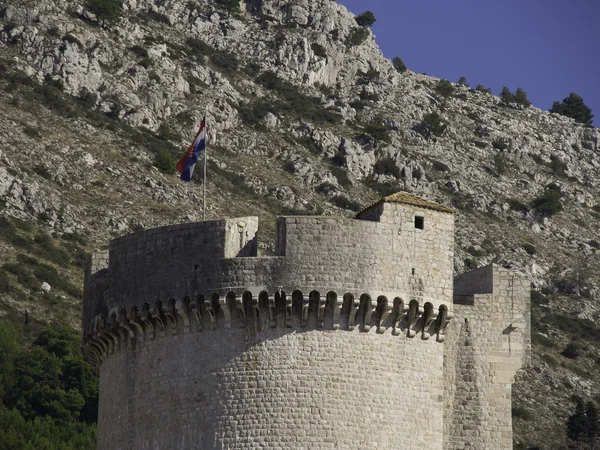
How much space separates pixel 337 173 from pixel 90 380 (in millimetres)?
38434

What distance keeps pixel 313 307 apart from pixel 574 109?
12559 cm

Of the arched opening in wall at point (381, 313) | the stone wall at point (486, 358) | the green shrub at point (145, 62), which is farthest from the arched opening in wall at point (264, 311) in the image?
the green shrub at point (145, 62)

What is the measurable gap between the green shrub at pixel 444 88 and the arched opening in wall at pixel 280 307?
359ft

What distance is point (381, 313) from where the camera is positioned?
3064 centimetres

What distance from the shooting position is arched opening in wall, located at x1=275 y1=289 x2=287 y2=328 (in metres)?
30.3

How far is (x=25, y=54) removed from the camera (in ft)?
369

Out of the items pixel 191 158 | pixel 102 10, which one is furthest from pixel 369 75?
pixel 191 158

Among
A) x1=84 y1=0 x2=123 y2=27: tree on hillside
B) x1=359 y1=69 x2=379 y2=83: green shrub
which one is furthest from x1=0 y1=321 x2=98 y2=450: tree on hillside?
x1=359 y1=69 x2=379 y2=83: green shrub

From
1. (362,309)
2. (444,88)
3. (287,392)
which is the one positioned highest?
(444,88)

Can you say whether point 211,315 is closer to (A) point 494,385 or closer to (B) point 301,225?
(B) point 301,225

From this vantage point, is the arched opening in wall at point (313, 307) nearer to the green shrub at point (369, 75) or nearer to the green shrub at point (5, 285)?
the green shrub at point (5, 285)

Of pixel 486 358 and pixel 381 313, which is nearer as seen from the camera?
pixel 381 313

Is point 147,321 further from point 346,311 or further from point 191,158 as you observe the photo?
point 191,158

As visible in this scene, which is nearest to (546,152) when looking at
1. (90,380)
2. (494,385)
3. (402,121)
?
(402,121)
